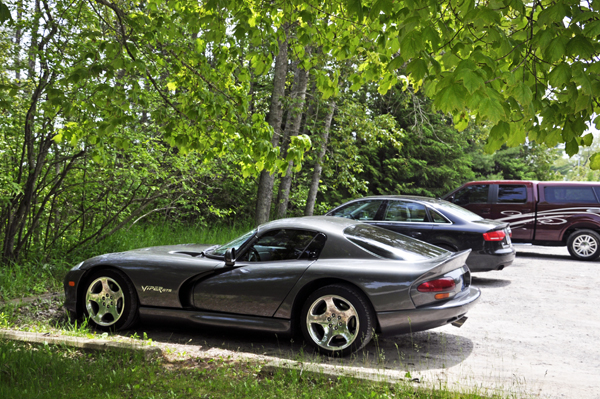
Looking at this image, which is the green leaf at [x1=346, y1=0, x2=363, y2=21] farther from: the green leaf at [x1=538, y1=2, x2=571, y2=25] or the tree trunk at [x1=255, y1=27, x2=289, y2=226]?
the tree trunk at [x1=255, y1=27, x2=289, y2=226]

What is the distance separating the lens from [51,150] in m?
9.23

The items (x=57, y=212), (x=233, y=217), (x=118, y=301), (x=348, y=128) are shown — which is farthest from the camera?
(x=233, y=217)

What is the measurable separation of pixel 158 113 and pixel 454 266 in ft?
14.8

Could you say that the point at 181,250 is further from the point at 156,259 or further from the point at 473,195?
the point at 473,195

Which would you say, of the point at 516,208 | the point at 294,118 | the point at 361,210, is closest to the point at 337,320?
the point at 361,210

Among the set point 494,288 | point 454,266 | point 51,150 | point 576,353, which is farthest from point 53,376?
point 494,288

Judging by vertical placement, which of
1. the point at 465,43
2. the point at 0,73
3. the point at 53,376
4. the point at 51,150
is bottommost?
the point at 53,376

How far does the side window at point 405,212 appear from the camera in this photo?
9305 mm

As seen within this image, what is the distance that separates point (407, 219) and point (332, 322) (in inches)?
192

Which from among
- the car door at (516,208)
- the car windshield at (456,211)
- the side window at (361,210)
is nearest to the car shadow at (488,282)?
the car windshield at (456,211)

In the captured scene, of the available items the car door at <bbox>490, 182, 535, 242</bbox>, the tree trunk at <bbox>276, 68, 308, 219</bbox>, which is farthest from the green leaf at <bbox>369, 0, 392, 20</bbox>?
the car door at <bbox>490, 182, 535, 242</bbox>

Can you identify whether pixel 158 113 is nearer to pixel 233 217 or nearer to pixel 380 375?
pixel 380 375

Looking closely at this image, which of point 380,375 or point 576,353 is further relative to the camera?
point 576,353

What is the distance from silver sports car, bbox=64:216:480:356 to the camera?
4.78 m
